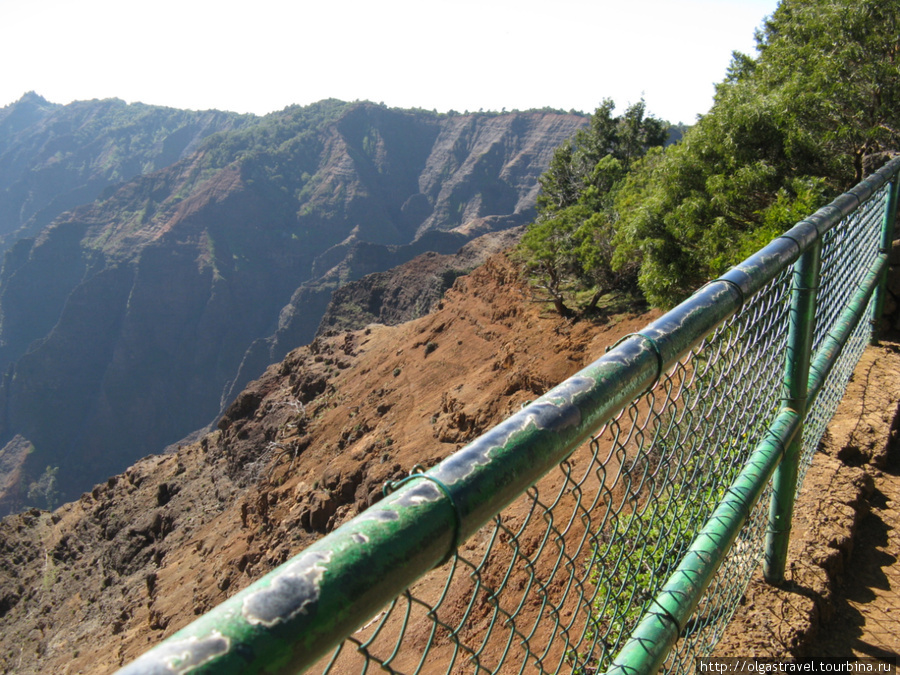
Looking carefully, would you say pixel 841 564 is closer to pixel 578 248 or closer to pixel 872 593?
pixel 872 593

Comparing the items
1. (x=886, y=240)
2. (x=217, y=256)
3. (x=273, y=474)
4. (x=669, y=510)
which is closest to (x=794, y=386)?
(x=669, y=510)

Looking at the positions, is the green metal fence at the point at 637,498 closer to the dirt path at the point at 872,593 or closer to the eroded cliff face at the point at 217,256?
the dirt path at the point at 872,593

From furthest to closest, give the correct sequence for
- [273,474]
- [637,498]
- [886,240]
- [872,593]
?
[273,474] < [886,240] < [872,593] < [637,498]

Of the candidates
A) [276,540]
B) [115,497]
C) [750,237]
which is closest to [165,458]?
[115,497]

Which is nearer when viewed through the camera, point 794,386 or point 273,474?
point 794,386

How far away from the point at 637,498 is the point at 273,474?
2388 cm

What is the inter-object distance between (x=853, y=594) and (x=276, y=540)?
17.4 metres

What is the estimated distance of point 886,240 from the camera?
5.18 meters

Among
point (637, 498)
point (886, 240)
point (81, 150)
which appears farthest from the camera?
point (81, 150)

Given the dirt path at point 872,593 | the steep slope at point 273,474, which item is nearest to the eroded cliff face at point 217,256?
the steep slope at point 273,474

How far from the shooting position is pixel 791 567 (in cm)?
300

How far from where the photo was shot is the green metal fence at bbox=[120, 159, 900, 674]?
74 cm

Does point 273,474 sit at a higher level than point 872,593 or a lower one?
lower

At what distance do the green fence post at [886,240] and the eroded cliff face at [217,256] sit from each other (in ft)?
261
